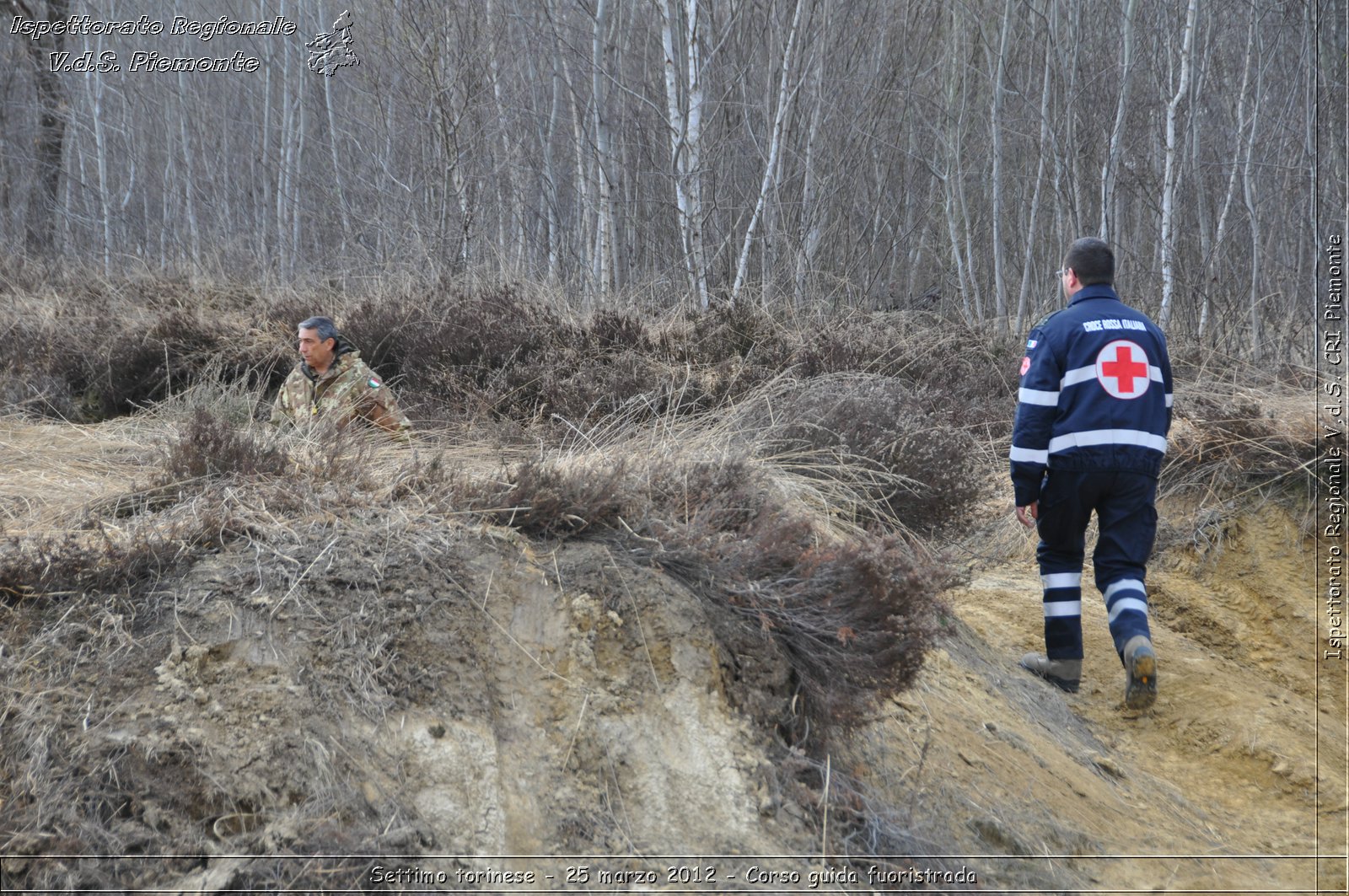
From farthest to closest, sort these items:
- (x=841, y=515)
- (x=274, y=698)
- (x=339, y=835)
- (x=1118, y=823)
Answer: (x=841, y=515) < (x=1118, y=823) < (x=274, y=698) < (x=339, y=835)

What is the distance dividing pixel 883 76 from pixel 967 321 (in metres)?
4.08

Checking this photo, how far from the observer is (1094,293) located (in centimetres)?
449

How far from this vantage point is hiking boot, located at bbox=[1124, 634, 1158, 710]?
4.21 meters

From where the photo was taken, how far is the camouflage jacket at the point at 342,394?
6.03 meters

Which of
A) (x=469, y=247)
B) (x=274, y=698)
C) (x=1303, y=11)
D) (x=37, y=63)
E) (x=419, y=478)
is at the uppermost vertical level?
(x=37, y=63)

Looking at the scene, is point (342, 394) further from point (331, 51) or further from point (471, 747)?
point (331, 51)

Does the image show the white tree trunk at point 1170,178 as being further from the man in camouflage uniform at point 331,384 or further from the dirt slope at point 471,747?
the man in camouflage uniform at point 331,384

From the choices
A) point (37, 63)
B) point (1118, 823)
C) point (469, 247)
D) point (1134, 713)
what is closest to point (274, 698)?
point (1118, 823)

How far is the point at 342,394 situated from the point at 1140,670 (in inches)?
183

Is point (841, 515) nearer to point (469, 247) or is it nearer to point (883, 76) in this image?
point (469, 247)

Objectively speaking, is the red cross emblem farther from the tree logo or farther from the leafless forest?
the tree logo

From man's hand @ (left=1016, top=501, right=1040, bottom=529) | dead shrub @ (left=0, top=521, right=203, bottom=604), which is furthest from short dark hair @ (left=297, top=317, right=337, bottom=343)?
man's hand @ (left=1016, top=501, right=1040, bottom=529)

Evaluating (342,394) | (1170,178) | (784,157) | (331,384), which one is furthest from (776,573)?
(784,157)

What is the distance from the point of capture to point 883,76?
41.5ft
